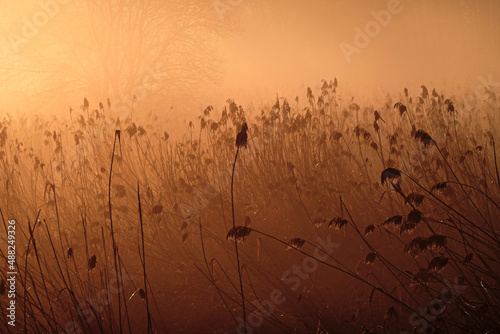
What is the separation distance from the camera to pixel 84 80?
14016 millimetres

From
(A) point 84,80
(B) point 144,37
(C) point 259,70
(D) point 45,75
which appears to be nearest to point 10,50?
(D) point 45,75

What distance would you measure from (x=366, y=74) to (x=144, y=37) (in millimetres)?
18965

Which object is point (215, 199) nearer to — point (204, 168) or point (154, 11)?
point (204, 168)

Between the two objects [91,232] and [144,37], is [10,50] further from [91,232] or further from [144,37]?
[91,232]

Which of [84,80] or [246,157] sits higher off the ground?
[84,80]

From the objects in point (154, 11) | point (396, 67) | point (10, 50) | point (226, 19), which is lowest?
point (396, 67)

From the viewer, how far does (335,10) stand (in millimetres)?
49156

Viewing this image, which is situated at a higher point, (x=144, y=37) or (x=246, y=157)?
(x=144, y=37)

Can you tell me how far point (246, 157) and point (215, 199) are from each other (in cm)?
72

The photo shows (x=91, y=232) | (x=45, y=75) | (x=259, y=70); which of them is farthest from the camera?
(x=259, y=70)

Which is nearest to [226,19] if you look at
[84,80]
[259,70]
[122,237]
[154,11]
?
[154,11]

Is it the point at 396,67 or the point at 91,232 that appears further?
the point at 396,67

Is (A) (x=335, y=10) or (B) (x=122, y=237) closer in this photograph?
(B) (x=122, y=237)

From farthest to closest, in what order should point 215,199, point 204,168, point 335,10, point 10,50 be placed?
1. point 335,10
2. point 10,50
3. point 204,168
4. point 215,199
